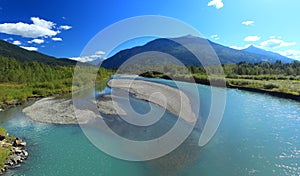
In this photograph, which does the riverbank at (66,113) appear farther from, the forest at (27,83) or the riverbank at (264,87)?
the riverbank at (264,87)

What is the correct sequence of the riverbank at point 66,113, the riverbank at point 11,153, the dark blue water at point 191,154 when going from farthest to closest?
the riverbank at point 66,113 < the riverbank at point 11,153 < the dark blue water at point 191,154

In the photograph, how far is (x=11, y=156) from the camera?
41.7 feet

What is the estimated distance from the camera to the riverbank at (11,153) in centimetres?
1166

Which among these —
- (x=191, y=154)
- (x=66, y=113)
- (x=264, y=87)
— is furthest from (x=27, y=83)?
(x=264, y=87)

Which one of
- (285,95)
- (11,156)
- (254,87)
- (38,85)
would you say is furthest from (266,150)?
(38,85)

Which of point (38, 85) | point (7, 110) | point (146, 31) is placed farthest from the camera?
point (38, 85)

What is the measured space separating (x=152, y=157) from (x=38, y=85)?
129ft

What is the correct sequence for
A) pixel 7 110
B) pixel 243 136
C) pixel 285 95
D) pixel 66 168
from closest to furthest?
1. pixel 66 168
2. pixel 243 136
3. pixel 7 110
4. pixel 285 95

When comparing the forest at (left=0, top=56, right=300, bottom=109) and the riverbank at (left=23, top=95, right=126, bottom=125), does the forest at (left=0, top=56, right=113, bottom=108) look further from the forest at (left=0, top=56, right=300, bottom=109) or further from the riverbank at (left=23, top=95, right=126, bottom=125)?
the riverbank at (left=23, top=95, right=126, bottom=125)

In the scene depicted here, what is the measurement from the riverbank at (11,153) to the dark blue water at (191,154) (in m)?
0.47

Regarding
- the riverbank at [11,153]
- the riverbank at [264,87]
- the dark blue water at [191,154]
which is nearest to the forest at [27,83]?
the dark blue water at [191,154]

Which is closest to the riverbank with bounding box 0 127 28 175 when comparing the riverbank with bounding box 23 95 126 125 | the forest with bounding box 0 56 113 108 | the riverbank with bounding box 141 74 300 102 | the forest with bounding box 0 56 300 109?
the riverbank with bounding box 23 95 126 125

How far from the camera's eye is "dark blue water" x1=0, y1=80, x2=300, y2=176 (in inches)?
453

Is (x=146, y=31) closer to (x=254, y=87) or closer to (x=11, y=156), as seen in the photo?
(x=11, y=156)
